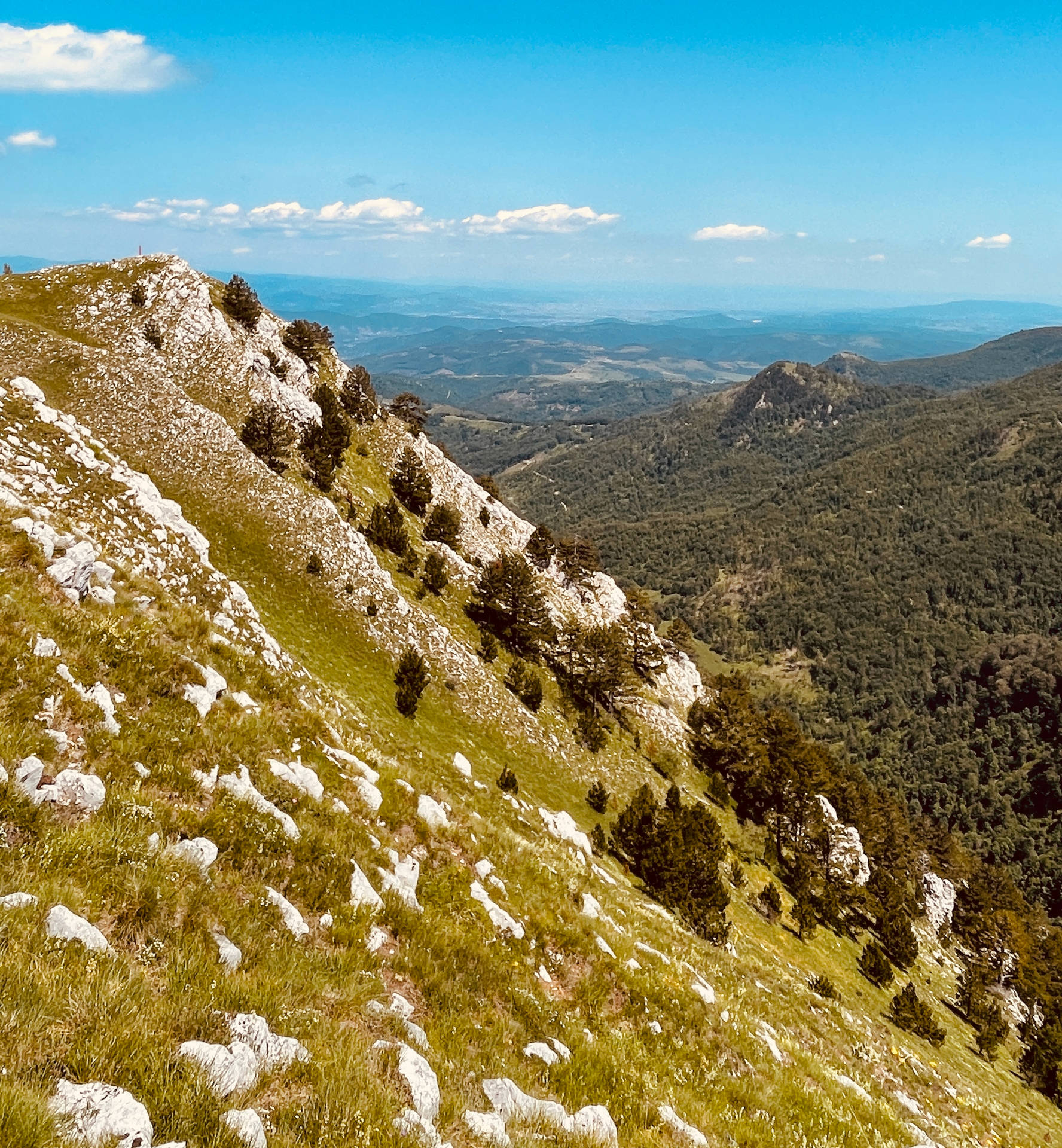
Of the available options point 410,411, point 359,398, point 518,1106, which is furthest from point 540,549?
point 518,1106

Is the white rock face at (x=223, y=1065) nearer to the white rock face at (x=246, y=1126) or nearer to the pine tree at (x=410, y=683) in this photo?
the white rock face at (x=246, y=1126)

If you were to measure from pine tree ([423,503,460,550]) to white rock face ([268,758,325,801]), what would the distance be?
138 feet

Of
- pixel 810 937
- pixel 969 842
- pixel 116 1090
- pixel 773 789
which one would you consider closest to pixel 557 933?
pixel 116 1090

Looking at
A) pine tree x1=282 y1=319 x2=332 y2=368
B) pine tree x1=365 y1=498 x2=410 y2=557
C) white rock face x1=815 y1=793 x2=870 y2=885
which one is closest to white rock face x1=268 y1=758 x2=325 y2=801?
pine tree x1=365 y1=498 x2=410 y2=557

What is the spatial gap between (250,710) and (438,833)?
201 inches

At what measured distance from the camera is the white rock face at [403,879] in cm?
986

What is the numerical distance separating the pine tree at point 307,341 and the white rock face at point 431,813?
5842cm

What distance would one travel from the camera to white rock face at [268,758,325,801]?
36.5ft

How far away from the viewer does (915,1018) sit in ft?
104

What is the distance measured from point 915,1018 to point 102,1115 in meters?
42.7

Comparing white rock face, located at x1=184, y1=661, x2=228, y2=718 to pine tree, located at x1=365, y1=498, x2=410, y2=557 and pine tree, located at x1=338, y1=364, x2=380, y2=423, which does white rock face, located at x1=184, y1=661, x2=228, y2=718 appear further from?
pine tree, located at x1=338, y1=364, x2=380, y2=423

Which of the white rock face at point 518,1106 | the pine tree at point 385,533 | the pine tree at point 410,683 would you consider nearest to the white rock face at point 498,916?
the white rock face at point 518,1106

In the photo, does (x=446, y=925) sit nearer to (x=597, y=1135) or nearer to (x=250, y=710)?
(x=597, y=1135)

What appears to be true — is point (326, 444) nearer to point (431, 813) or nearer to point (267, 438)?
point (267, 438)
